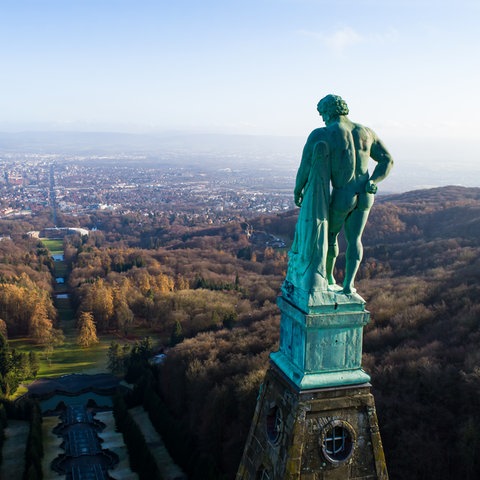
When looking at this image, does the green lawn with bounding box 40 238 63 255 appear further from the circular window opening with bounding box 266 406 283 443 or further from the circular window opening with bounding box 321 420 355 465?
the circular window opening with bounding box 321 420 355 465

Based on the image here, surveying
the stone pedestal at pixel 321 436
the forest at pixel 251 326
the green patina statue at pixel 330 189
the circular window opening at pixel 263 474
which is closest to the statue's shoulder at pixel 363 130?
the green patina statue at pixel 330 189

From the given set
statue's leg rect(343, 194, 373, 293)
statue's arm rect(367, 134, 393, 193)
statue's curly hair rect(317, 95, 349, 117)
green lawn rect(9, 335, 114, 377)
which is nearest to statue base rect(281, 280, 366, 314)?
statue's leg rect(343, 194, 373, 293)

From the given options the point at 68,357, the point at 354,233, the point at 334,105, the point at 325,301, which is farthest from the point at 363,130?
the point at 68,357

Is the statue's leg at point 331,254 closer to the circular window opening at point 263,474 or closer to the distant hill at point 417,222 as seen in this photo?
the circular window opening at point 263,474

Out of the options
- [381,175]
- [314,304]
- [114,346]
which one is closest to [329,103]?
[381,175]

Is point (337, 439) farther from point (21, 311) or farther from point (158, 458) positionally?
point (21, 311)

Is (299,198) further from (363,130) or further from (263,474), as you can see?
(263,474)
